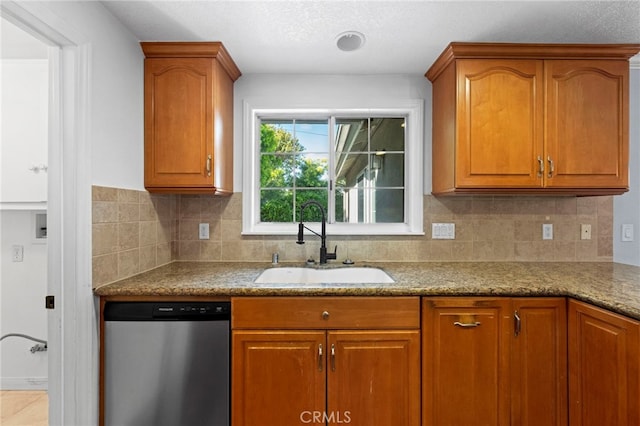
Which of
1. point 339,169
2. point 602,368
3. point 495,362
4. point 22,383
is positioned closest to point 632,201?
point 602,368

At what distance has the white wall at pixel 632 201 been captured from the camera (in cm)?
212

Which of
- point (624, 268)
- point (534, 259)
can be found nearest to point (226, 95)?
point (534, 259)

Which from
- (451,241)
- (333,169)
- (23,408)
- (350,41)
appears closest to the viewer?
(350,41)

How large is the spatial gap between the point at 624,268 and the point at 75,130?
3.09m

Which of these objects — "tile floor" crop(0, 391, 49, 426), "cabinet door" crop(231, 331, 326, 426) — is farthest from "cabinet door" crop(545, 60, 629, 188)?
"tile floor" crop(0, 391, 49, 426)

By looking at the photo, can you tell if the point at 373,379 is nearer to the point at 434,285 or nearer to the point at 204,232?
the point at 434,285

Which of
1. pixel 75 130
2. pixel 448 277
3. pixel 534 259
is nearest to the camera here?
pixel 75 130

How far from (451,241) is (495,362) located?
877 millimetres

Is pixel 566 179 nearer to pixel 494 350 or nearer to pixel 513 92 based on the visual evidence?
pixel 513 92

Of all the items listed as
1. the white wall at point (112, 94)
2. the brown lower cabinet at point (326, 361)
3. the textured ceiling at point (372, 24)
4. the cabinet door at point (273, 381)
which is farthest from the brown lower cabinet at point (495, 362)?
the white wall at point (112, 94)

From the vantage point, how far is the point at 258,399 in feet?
4.84

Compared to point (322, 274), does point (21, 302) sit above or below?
below

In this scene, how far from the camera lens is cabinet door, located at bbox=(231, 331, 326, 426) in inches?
58.1

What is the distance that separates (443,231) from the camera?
7.22 ft
